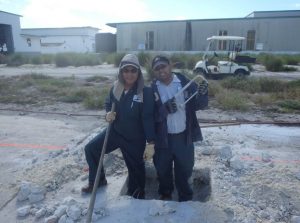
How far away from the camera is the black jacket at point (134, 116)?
338 centimetres

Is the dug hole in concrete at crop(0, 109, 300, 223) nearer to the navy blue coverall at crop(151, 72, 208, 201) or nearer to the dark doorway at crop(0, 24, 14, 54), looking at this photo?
the navy blue coverall at crop(151, 72, 208, 201)

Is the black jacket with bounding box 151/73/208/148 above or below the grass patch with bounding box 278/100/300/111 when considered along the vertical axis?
above

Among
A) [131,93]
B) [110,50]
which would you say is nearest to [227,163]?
[131,93]

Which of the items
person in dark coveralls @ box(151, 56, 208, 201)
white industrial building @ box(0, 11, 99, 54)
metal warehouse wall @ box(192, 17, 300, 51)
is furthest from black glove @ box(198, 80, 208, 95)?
white industrial building @ box(0, 11, 99, 54)

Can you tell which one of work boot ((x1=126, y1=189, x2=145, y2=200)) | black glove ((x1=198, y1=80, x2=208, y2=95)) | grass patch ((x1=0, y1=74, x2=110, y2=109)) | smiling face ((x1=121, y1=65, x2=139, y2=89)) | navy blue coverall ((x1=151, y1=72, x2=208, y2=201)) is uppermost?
smiling face ((x1=121, y1=65, x2=139, y2=89))

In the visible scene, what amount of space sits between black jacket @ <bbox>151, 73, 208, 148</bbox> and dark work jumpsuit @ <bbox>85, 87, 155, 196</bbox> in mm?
73

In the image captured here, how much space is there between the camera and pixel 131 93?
344 cm

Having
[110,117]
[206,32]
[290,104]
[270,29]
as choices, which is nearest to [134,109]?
[110,117]

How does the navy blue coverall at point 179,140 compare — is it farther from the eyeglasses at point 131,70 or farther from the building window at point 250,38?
the building window at point 250,38

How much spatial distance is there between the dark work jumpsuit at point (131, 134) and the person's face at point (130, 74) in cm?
11

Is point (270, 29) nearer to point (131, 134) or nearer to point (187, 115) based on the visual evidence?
point (187, 115)

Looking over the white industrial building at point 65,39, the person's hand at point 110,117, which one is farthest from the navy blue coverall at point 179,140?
the white industrial building at point 65,39

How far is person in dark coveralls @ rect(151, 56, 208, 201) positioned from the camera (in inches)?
131

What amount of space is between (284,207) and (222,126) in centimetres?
359
